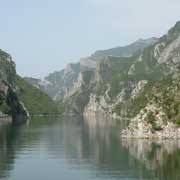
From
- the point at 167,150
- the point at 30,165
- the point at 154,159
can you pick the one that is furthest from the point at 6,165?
the point at 167,150

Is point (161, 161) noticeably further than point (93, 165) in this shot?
Yes

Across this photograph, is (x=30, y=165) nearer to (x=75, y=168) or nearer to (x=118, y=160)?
(x=75, y=168)

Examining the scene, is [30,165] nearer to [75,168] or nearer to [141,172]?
[75,168]

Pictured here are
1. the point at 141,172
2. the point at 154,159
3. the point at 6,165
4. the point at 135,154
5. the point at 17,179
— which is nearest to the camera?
the point at 17,179

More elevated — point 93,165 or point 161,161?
point 161,161

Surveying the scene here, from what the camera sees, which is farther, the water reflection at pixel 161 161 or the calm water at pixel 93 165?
the water reflection at pixel 161 161

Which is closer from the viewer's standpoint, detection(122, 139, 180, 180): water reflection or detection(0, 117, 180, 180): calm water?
detection(0, 117, 180, 180): calm water

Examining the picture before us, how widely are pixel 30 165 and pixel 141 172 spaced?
32.8 meters

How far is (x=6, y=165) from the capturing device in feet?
550

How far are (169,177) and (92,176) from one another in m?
18.7

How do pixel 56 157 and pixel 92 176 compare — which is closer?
pixel 92 176

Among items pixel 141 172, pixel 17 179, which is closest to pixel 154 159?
pixel 141 172

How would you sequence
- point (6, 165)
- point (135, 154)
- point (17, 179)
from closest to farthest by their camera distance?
1. point (17, 179)
2. point (6, 165)
3. point (135, 154)

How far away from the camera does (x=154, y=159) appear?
179875 millimetres
